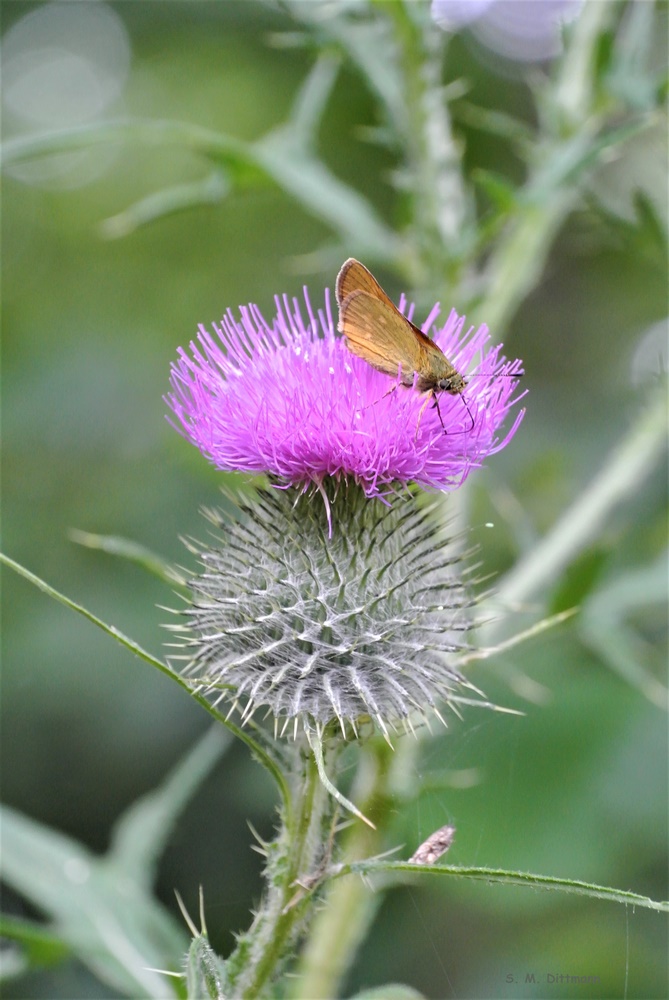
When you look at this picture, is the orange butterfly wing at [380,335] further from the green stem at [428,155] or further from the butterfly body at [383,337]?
the green stem at [428,155]

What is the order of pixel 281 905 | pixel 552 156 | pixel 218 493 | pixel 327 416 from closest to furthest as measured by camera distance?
pixel 281 905, pixel 327 416, pixel 552 156, pixel 218 493

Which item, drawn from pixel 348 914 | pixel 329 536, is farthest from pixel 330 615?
pixel 348 914

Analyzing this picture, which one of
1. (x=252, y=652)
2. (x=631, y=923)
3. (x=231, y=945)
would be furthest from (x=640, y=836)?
(x=252, y=652)

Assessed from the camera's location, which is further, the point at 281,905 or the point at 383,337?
the point at 383,337

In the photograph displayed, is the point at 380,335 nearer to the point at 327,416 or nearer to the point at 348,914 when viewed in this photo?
→ the point at 327,416

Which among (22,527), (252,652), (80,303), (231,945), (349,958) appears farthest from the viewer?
(80,303)

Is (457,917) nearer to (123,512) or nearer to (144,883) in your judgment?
(144,883)

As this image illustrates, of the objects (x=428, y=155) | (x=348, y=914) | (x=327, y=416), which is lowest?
(x=348, y=914)
